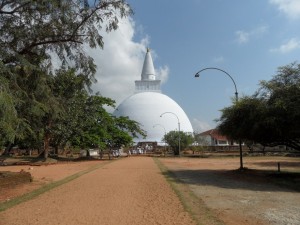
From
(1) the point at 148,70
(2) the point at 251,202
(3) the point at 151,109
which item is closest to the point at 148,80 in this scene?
(1) the point at 148,70

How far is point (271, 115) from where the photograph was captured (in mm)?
21672

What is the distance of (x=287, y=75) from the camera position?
22.4 meters

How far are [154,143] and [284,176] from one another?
63.5m

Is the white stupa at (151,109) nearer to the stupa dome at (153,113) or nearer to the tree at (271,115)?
the stupa dome at (153,113)

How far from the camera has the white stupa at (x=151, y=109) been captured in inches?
3549

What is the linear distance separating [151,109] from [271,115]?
71.0 metres

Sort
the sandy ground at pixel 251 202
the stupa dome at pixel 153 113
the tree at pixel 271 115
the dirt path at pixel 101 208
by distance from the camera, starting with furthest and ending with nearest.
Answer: the stupa dome at pixel 153 113 < the tree at pixel 271 115 < the sandy ground at pixel 251 202 < the dirt path at pixel 101 208

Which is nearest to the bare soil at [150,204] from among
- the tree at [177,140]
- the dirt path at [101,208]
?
the dirt path at [101,208]

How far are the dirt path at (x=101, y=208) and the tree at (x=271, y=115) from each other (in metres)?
7.49

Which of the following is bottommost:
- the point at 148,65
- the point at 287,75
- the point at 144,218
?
the point at 144,218

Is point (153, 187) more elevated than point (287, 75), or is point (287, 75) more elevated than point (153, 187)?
point (287, 75)

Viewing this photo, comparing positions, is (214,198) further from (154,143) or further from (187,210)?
(154,143)

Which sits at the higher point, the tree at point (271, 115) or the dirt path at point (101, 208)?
the tree at point (271, 115)

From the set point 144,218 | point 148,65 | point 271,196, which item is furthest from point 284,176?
point 148,65
